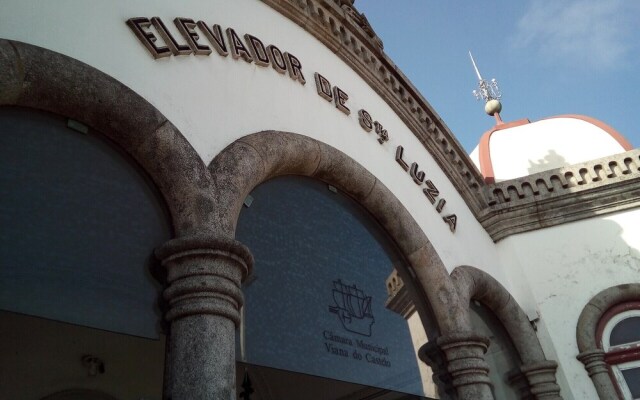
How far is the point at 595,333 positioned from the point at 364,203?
11.6ft

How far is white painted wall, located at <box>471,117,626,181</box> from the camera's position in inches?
369

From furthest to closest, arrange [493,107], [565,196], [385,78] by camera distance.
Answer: [493,107] < [565,196] < [385,78]

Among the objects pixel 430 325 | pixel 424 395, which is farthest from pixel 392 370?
pixel 430 325

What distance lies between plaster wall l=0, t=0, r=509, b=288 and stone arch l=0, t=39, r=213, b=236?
201 millimetres

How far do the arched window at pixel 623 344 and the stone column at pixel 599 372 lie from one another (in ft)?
0.42

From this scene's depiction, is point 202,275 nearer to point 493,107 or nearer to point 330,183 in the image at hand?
point 330,183

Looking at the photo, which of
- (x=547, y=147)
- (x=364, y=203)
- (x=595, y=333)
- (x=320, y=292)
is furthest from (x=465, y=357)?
(x=547, y=147)

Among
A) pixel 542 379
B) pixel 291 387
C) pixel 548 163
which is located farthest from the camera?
pixel 548 163

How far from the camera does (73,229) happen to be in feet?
10.8

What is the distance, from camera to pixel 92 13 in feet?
12.9

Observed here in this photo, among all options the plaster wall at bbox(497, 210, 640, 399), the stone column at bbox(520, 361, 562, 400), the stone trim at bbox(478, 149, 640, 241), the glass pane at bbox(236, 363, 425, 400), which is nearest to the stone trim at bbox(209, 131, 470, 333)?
the stone column at bbox(520, 361, 562, 400)

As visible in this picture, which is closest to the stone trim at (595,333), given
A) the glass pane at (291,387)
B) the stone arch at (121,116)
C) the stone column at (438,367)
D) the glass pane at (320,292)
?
the stone column at (438,367)

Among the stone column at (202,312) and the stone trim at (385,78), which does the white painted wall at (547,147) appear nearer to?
the stone trim at (385,78)

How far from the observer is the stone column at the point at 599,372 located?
6344mm
